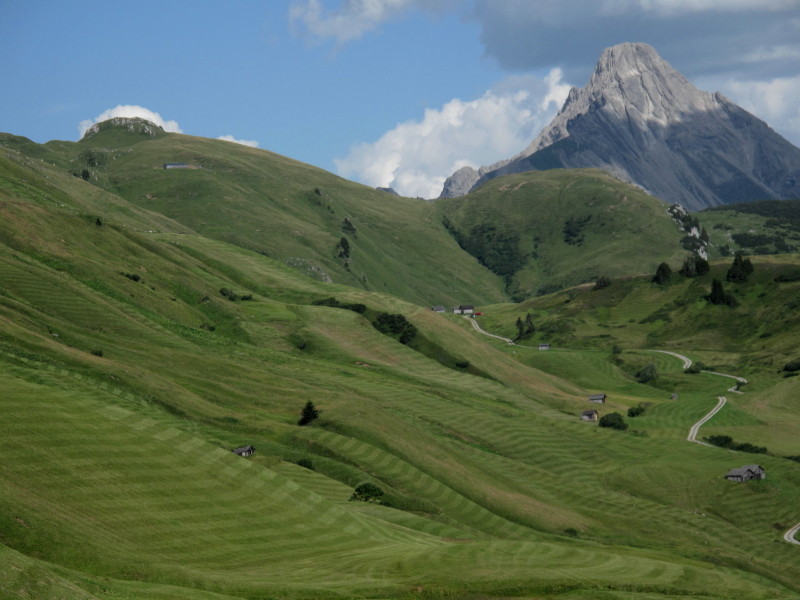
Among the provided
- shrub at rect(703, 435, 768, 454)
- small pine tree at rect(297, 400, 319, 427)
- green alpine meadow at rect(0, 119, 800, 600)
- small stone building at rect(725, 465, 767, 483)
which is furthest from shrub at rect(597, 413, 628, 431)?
small pine tree at rect(297, 400, 319, 427)

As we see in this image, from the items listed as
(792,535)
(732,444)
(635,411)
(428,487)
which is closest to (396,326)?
(635,411)

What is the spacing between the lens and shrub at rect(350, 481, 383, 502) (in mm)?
85938

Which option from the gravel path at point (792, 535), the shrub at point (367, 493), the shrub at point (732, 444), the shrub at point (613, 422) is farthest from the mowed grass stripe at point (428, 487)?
the shrub at point (732, 444)

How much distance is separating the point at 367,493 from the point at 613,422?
82785 mm

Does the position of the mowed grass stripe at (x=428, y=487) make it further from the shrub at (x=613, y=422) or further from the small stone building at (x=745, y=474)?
the shrub at (x=613, y=422)

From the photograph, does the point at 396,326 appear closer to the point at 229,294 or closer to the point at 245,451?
the point at 229,294

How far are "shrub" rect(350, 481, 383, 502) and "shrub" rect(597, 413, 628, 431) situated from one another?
80207 mm

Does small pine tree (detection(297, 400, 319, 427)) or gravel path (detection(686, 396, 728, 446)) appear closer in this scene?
small pine tree (detection(297, 400, 319, 427))

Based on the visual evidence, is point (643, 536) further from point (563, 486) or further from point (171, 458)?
point (171, 458)

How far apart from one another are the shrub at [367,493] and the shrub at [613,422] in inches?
3158

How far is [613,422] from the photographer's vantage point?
157250mm

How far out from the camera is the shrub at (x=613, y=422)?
156750 millimetres

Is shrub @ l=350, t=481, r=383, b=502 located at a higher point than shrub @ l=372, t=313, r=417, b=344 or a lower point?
lower

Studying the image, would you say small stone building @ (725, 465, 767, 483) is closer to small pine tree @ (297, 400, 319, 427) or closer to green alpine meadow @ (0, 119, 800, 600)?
A: green alpine meadow @ (0, 119, 800, 600)
